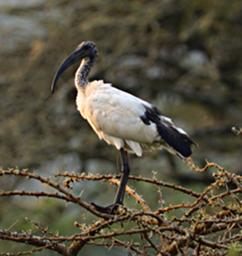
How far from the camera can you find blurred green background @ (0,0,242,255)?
10.4 metres

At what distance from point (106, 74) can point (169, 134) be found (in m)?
5.09

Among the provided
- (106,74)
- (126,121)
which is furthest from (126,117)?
(106,74)

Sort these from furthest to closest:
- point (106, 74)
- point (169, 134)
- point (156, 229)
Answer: point (106, 74) → point (169, 134) → point (156, 229)

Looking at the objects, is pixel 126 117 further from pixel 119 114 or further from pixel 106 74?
pixel 106 74

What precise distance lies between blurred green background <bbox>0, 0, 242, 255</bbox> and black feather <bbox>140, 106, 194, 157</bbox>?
13.0ft

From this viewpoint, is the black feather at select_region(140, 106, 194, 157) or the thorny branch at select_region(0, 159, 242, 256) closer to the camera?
the thorny branch at select_region(0, 159, 242, 256)

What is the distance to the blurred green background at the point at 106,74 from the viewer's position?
10.4m

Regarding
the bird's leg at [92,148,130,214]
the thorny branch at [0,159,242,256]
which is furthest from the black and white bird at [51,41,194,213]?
the thorny branch at [0,159,242,256]

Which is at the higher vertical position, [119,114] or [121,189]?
[119,114]

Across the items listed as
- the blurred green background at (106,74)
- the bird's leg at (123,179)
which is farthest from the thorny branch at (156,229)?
the blurred green background at (106,74)

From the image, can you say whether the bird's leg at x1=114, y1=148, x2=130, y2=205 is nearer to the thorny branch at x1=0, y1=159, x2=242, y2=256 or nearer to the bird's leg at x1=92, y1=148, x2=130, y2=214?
the bird's leg at x1=92, y1=148, x2=130, y2=214

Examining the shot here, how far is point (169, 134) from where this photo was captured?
18.5ft

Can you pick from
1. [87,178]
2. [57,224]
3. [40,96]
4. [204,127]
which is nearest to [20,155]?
[40,96]

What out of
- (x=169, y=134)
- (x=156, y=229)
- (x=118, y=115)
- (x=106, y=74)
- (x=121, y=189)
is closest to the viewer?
(x=156, y=229)
